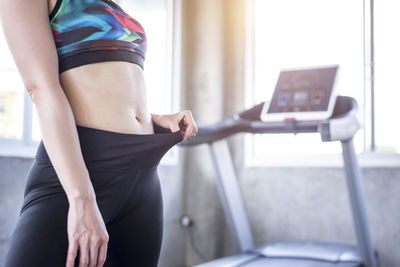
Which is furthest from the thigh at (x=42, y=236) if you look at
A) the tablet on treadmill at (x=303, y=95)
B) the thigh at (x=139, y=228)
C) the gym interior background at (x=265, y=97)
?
the gym interior background at (x=265, y=97)

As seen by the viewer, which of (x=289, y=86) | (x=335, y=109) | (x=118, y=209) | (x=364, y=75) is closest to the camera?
(x=118, y=209)

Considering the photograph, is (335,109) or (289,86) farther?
(289,86)

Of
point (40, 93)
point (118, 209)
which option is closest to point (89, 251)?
point (118, 209)

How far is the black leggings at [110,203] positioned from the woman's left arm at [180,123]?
11 cm

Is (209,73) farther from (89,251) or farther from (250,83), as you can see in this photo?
(89,251)

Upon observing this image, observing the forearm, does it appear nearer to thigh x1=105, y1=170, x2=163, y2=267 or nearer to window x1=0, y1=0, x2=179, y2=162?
thigh x1=105, y1=170, x2=163, y2=267

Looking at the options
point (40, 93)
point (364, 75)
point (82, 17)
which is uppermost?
point (364, 75)

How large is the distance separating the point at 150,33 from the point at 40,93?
289 centimetres

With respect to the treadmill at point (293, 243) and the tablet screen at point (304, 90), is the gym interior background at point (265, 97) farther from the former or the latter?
the tablet screen at point (304, 90)

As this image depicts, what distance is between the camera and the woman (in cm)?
76

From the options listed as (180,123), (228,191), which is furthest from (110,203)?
(228,191)

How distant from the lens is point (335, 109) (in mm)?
2844

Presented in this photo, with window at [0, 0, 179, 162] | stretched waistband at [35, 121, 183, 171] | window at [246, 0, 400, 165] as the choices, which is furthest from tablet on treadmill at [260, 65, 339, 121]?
stretched waistband at [35, 121, 183, 171]

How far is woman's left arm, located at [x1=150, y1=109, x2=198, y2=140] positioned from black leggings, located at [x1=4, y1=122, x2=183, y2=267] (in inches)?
4.3
